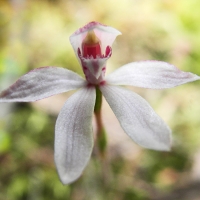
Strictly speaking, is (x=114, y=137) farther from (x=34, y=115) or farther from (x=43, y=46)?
(x=43, y=46)

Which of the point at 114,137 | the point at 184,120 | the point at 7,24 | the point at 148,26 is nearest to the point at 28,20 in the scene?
the point at 7,24

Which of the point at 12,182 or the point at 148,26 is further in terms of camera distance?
the point at 148,26

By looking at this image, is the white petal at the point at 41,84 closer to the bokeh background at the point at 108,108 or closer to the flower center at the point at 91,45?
A: the flower center at the point at 91,45

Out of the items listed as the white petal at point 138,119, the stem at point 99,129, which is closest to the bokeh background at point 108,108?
the stem at point 99,129

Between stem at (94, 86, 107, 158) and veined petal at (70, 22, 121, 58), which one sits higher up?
veined petal at (70, 22, 121, 58)

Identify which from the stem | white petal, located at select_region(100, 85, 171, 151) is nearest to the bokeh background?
the stem

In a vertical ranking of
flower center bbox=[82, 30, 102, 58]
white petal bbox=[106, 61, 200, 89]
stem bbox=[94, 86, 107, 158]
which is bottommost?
stem bbox=[94, 86, 107, 158]

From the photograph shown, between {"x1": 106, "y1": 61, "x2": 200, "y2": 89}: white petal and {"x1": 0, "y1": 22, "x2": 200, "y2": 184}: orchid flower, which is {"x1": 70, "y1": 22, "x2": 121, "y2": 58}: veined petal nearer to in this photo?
{"x1": 0, "y1": 22, "x2": 200, "y2": 184}: orchid flower

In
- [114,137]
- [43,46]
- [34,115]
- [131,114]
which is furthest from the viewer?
[43,46]
